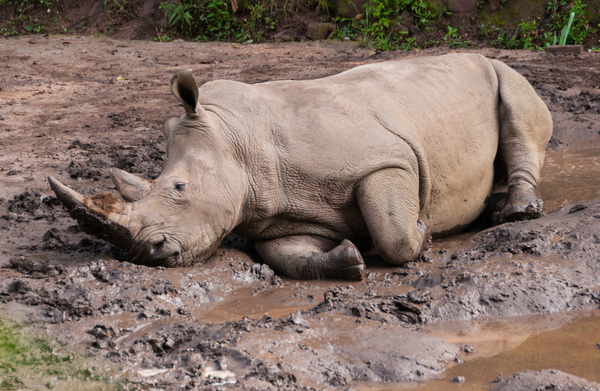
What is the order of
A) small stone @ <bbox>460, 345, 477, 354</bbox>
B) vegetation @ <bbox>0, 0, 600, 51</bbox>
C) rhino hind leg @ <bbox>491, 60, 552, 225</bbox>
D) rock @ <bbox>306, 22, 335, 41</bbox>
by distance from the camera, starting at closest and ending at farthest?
small stone @ <bbox>460, 345, 477, 354</bbox>, rhino hind leg @ <bbox>491, 60, 552, 225</bbox>, vegetation @ <bbox>0, 0, 600, 51</bbox>, rock @ <bbox>306, 22, 335, 41</bbox>

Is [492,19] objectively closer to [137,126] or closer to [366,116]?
[137,126]

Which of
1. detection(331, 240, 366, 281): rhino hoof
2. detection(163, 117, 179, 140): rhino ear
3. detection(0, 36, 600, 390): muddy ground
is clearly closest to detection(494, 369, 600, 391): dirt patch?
detection(0, 36, 600, 390): muddy ground

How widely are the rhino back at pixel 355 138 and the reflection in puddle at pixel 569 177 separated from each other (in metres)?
0.91

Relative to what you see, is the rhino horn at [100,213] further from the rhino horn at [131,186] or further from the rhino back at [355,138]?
the rhino back at [355,138]

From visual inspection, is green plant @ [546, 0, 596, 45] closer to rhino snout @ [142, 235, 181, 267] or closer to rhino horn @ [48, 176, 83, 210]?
rhino snout @ [142, 235, 181, 267]

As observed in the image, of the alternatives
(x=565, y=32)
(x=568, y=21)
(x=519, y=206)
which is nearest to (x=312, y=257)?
(x=519, y=206)

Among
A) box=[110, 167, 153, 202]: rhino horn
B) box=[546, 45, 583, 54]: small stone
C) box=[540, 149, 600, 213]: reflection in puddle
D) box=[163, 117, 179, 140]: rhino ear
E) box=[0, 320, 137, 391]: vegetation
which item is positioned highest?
box=[163, 117, 179, 140]: rhino ear

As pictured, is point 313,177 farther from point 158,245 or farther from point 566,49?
point 566,49

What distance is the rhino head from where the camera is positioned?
3.35 meters

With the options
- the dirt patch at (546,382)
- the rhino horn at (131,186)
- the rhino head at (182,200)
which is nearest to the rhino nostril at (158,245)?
the rhino head at (182,200)

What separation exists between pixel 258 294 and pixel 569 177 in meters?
3.74

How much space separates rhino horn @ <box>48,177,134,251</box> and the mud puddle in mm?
1729

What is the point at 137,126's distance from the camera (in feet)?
22.4

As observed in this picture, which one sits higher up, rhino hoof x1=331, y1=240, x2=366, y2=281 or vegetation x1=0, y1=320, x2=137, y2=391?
vegetation x1=0, y1=320, x2=137, y2=391
